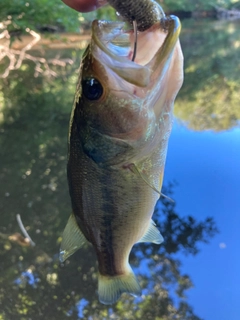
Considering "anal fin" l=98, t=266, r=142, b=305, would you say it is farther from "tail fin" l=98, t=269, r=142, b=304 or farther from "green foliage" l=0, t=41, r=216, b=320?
"green foliage" l=0, t=41, r=216, b=320

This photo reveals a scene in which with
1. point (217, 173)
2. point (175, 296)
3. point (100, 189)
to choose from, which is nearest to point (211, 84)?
point (217, 173)

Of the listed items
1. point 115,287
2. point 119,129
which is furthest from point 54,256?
point 119,129

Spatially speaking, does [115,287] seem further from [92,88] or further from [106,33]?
[106,33]

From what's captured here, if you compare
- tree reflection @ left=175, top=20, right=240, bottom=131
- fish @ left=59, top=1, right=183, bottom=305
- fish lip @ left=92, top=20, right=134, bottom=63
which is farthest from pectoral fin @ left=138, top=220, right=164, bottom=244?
tree reflection @ left=175, top=20, right=240, bottom=131

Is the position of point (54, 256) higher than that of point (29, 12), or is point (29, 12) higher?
point (29, 12)

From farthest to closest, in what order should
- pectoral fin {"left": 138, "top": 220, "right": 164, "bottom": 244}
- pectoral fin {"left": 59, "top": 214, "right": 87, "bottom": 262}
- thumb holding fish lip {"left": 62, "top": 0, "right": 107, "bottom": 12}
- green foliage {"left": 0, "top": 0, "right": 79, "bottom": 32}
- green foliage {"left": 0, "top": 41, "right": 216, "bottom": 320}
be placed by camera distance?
1. green foliage {"left": 0, "top": 0, "right": 79, "bottom": 32}
2. green foliage {"left": 0, "top": 41, "right": 216, "bottom": 320}
3. pectoral fin {"left": 138, "top": 220, "right": 164, "bottom": 244}
4. pectoral fin {"left": 59, "top": 214, "right": 87, "bottom": 262}
5. thumb holding fish lip {"left": 62, "top": 0, "right": 107, "bottom": 12}

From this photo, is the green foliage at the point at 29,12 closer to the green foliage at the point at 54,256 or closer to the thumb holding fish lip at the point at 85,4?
the green foliage at the point at 54,256

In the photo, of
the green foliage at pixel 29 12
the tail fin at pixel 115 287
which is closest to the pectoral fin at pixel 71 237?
the tail fin at pixel 115 287
